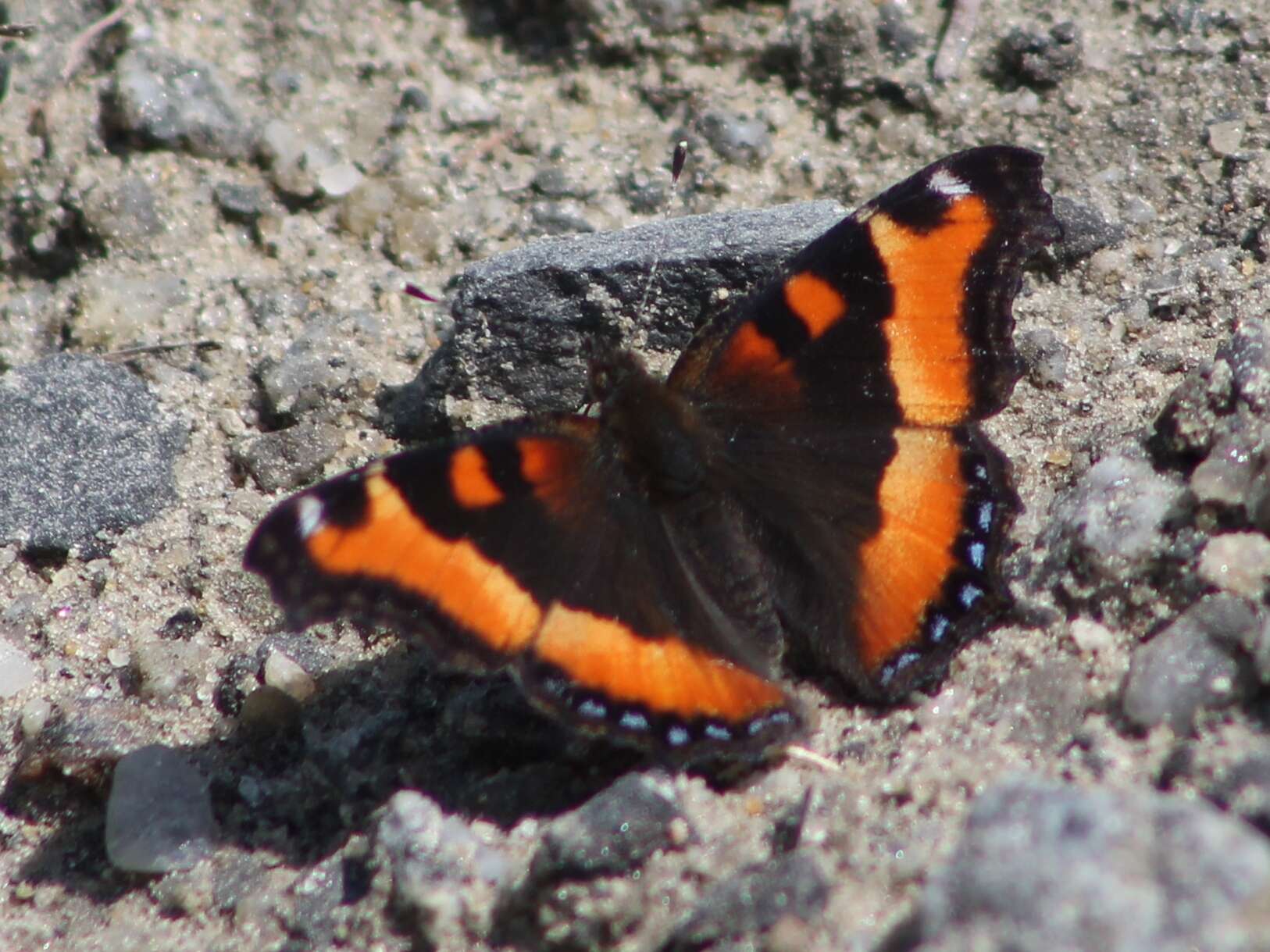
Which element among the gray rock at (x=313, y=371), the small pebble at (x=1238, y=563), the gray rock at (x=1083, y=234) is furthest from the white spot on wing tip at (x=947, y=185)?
the gray rock at (x=313, y=371)

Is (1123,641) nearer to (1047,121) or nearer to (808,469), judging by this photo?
(808,469)

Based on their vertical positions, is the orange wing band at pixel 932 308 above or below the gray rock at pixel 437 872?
above

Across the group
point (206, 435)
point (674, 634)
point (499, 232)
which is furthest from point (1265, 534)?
point (206, 435)

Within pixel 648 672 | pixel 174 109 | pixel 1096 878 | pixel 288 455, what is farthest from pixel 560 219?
pixel 1096 878

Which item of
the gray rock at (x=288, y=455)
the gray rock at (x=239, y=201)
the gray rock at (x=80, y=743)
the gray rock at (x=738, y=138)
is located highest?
the gray rock at (x=738, y=138)

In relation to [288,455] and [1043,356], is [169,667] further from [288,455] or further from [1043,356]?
[1043,356]

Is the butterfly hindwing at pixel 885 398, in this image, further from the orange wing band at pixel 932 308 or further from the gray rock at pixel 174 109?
the gray rock at pixel 174 109
